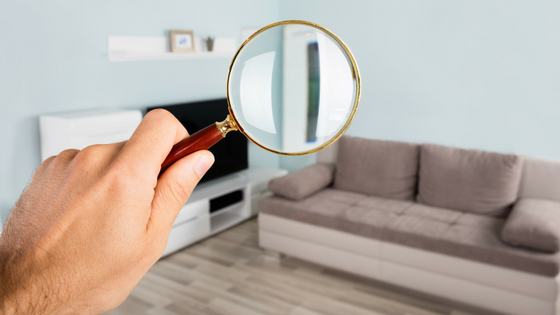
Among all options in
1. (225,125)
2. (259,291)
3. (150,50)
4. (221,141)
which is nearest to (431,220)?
(259,291)

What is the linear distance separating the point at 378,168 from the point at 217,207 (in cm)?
137

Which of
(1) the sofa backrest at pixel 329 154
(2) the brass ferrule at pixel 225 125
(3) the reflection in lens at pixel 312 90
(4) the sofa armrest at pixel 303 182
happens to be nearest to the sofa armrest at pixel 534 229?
(4) the sofa armrest at pixel 303 182

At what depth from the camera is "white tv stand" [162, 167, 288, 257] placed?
3.26 metres

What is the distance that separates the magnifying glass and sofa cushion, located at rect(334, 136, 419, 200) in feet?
8.68

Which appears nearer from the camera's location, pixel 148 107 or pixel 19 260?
pixel 19 260

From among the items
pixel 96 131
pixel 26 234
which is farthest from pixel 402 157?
pixel 26 234

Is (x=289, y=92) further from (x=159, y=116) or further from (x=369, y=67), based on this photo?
(x=369, y=67)

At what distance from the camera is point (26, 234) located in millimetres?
532

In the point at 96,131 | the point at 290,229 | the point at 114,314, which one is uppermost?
the point at 96,131

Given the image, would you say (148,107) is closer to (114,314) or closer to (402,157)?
(114,314)

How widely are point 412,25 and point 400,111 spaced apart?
703mm

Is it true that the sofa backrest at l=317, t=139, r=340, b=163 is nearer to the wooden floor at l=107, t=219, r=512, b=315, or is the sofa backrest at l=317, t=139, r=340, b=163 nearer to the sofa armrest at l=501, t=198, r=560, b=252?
the wooden floor at l=107, t=219, r=512, b=315

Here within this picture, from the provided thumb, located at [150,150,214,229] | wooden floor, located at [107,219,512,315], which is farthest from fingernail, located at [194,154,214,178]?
wooden floor, located at [107,219,512,315]

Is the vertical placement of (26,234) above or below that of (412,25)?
below
